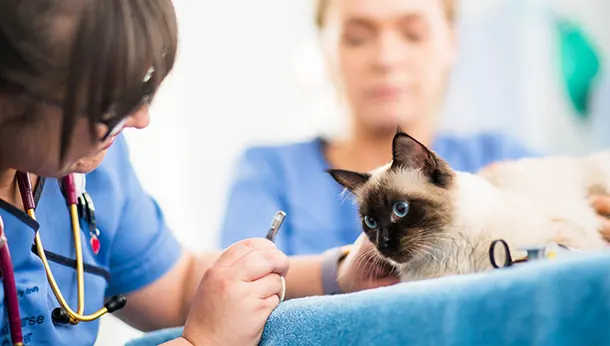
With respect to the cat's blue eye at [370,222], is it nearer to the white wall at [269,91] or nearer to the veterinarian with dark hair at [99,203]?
the veterinarian with dark hair at [99,203]

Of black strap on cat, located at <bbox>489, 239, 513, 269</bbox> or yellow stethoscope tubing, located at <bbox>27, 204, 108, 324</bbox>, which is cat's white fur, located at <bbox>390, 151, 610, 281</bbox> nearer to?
black strap on cat, located at <bbox>489, 239, 513, 269</bbox>

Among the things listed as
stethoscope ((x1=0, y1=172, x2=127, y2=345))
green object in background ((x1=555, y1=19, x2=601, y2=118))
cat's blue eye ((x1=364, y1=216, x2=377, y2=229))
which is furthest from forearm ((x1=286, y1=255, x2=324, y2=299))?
green object in background ((x1=555, y1=19, x2=601, y2=118))

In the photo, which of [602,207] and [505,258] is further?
[602,207]

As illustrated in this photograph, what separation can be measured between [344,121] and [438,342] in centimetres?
148

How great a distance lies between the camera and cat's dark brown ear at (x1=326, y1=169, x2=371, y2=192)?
3.12 ft

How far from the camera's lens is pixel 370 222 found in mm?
917

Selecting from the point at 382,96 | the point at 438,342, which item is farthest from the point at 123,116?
the point at 382,96

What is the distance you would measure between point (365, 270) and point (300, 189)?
782 mm

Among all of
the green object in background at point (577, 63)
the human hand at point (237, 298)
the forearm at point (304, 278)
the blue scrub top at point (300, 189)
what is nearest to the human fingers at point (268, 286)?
the human hand at point (237, 298)

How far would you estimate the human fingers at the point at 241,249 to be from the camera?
2.66 feet

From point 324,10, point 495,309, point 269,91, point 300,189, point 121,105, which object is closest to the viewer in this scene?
point 495,309

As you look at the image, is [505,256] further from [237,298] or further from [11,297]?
→ [11,297]

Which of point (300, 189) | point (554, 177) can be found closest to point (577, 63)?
point (300, 189)

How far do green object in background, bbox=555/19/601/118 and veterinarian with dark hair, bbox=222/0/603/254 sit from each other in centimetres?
97
